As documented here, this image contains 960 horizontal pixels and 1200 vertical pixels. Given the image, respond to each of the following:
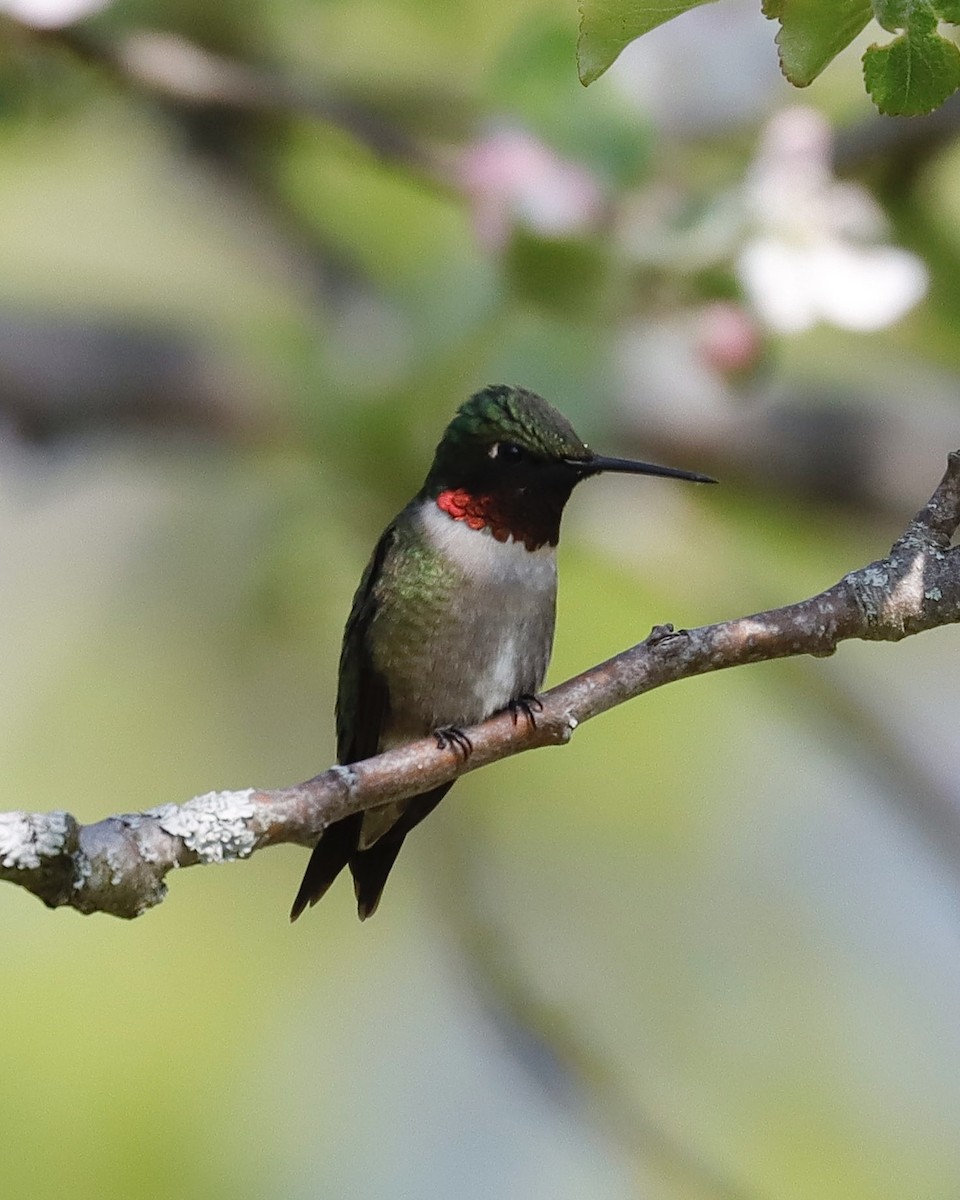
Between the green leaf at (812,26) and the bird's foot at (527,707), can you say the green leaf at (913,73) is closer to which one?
the green leaf at (812,26)

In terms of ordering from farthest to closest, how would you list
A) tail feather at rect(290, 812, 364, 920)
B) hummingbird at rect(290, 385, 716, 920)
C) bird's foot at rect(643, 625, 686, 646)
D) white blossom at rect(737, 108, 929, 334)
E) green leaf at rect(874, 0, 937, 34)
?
white blossom at rect(737, 108, 929, 334) → hummingbird at rect(290, 385, 716, 920) → tail feather at rect(290, 812, 364, 920) → bird's foot at rect(643, 625, 686, 646) → green leaf at rect(874, 0, 937, 34)

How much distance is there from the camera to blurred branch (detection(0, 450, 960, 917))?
5.31ft

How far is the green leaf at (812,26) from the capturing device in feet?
3.44

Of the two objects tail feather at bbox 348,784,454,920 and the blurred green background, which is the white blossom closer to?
the blurred green background

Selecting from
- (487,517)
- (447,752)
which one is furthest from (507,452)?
(447,752)

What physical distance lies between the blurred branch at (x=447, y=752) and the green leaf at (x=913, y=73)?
845 millimetres

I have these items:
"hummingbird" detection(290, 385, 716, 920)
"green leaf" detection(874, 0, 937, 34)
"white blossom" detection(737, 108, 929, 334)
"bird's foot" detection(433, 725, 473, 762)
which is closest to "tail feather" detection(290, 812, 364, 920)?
"hummingbird" detection(290, 385, 716, 920)

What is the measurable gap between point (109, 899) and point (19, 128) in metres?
3.86

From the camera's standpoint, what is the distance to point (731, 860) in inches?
223

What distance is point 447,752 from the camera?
2.09 meters

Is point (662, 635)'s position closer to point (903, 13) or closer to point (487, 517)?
point (903, 13)

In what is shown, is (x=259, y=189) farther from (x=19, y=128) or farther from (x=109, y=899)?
(x=109, y=899)

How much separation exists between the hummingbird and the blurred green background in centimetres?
61

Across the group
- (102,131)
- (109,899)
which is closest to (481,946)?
(109,899)
